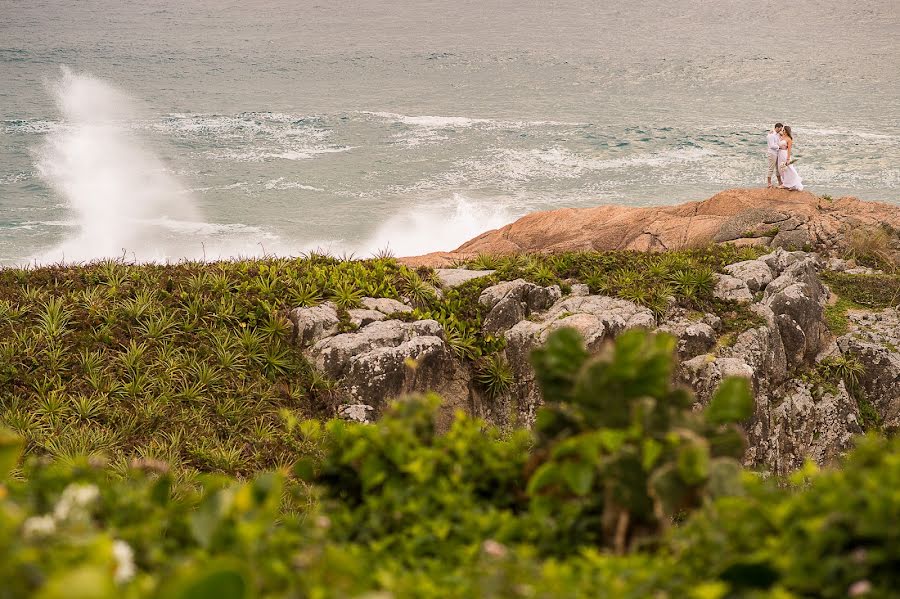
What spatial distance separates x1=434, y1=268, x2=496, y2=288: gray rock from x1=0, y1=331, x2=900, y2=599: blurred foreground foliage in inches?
299

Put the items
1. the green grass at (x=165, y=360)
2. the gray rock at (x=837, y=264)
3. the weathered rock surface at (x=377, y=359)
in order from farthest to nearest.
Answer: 1. the gray rock at (x=837, y=264)
2. the weathered rock surface at (x=377, y=359)
3. the green grass at (x=165, y=360)

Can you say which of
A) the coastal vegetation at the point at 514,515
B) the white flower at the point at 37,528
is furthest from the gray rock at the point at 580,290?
the white flower at the point at 37,528

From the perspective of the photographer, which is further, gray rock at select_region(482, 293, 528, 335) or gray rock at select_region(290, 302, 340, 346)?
gray rock at select_region(482, 293, 528, 335)

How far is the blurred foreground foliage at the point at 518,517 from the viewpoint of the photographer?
2873 millimetres

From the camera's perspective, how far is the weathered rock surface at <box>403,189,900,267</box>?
57.4ft

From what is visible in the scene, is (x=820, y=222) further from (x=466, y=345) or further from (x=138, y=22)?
(x=138, y=22)

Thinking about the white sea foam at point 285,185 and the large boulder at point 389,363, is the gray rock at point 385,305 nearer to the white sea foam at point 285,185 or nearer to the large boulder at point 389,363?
the large boulder at point 389,363

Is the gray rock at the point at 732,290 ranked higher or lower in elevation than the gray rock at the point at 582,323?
higher

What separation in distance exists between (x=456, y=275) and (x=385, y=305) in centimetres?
183

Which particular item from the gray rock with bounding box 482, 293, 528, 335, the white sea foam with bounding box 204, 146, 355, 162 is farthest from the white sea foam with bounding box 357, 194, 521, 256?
the gray rock with bounding box 482, 293, 528, 335

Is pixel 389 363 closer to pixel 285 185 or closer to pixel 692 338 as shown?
pixel 692 338

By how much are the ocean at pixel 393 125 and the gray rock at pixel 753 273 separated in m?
9.60

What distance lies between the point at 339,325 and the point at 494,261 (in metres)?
3.71

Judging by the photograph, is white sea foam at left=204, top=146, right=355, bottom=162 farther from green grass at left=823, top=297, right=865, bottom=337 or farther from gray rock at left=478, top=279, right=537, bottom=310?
green grass at left=823, top=297, right=865, bottom=337
